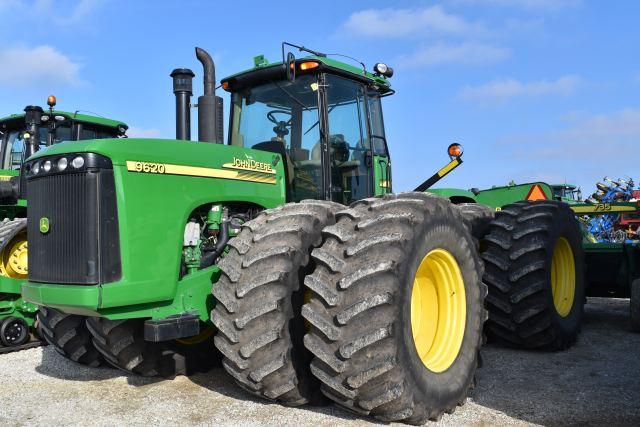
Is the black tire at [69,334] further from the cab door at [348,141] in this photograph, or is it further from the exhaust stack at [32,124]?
the exhaust stack at [32,124]

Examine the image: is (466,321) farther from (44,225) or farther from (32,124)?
(32,124)

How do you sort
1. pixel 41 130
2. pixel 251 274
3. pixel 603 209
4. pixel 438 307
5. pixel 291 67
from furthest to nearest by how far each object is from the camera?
pixel 41 130 < pixel 603 209 < pixel 291 67 < pixel 438 307 < pixel 251 274

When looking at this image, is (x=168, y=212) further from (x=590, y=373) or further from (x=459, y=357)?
(x=590, y=373)

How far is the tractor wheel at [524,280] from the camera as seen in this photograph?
5.41 m

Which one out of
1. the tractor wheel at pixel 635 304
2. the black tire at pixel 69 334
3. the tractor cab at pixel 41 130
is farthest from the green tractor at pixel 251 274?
the tractor cab at pixel 41 130

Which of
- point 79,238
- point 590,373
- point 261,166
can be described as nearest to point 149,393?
point 79,238

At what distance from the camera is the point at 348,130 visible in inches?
218

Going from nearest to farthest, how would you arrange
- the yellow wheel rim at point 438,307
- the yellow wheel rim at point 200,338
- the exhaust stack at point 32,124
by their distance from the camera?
the yellow wheel rim at point 438,307 < the yellow wheel rim at point 200,338 < the exhaust stack at point 32,124

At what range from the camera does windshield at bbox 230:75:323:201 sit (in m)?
5.23

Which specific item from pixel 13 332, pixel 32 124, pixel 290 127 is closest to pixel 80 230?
pixel 290 127

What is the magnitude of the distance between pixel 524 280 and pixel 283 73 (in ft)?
9.40

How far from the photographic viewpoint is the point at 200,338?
4.94 meters

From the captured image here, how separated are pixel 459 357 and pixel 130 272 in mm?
2312

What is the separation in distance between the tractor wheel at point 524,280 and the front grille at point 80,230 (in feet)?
11.1
